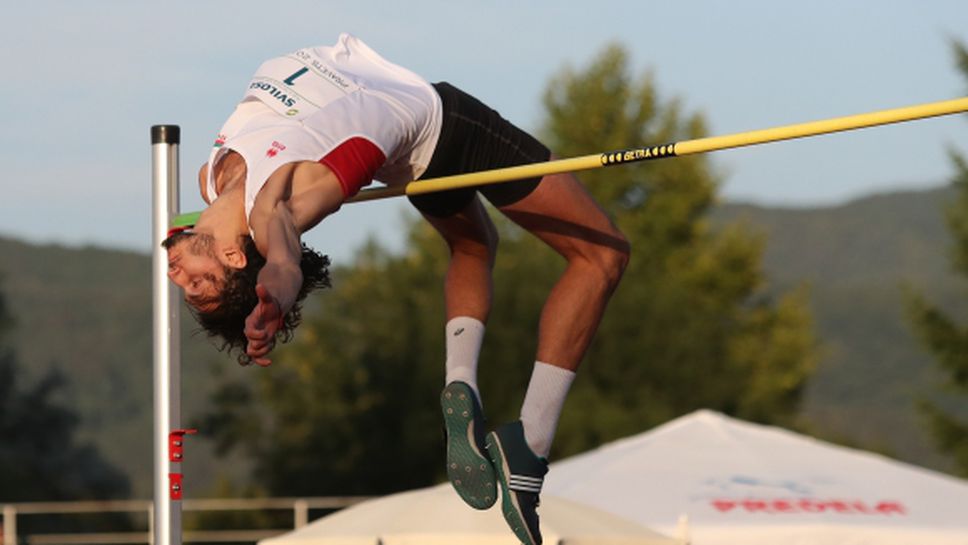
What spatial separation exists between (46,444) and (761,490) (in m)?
33.8

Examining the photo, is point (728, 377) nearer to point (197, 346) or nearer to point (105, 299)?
point (197, 346)

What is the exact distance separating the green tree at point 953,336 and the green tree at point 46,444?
22.8 metres

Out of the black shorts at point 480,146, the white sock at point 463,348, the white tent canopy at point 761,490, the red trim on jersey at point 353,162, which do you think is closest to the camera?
the red trim on jersey at point 353,162

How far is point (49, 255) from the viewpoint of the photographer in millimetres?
107188

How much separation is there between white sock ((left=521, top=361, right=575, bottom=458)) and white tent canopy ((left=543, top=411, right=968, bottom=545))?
5.62 meters

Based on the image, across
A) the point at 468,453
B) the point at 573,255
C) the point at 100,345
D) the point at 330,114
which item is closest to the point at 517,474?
the point at 468,453

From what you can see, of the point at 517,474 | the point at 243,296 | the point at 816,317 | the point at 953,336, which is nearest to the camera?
the point at 243,296

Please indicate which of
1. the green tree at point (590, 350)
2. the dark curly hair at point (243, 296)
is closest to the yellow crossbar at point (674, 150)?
the dark curly hair at point (243, 296)

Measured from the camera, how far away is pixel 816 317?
110 meters

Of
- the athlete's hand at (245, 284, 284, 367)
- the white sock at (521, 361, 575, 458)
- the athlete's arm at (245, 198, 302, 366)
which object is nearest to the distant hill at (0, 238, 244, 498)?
the white sock at (521, 361, 575, 458)

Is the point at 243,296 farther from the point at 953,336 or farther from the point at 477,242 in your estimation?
the point at 953,336

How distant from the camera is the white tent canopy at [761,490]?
36.0ft

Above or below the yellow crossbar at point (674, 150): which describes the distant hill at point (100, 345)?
above

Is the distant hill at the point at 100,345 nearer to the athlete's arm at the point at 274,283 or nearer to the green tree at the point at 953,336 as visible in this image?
the green tree at the point at 953,336
